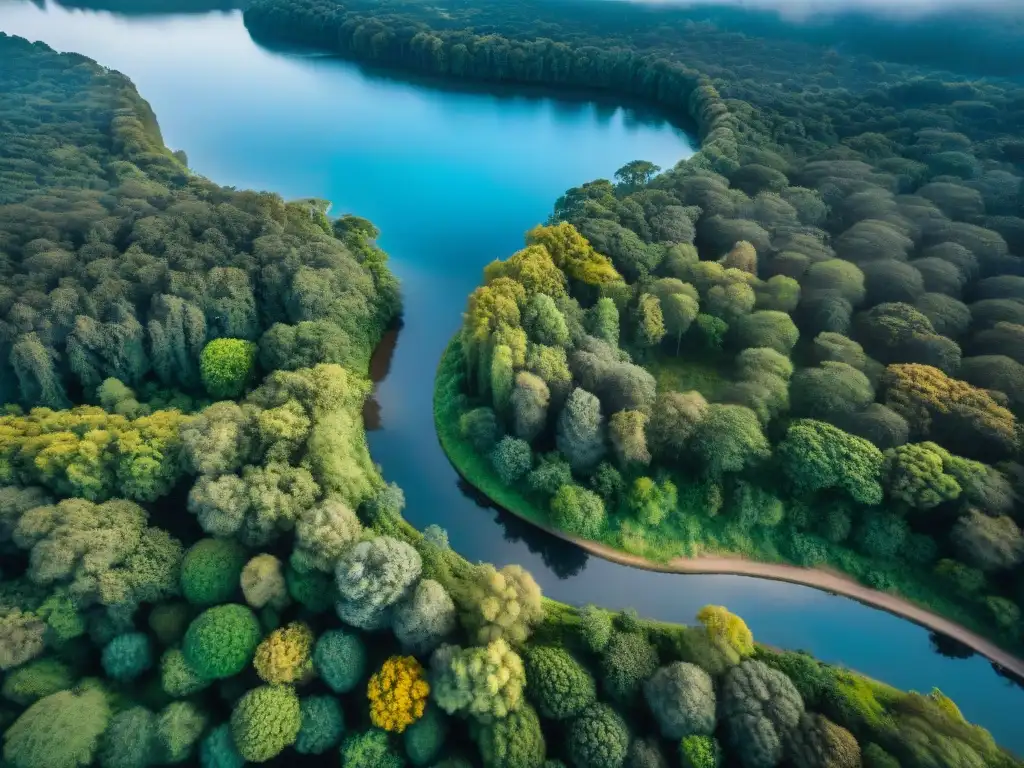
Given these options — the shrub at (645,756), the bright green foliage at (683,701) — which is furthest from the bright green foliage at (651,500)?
the shrub at (645,756)

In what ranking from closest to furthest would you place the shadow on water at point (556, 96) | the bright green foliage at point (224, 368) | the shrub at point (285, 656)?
the shrub at point (285, 656)
the bright green foliage at point (224, 368)
the shadow on water at point (556, 96)

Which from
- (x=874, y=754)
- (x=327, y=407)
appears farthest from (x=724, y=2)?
(x=874, y=754)

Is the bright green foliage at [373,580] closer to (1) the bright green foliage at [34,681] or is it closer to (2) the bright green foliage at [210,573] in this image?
(2) the bright green foliage at [210,573]

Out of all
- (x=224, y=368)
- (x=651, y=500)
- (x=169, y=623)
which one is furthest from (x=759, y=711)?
(x=224, y=368)

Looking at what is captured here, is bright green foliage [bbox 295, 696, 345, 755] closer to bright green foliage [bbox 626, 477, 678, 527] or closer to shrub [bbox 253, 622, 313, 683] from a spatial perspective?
shrub [bbox 253, 622, 313, 683]

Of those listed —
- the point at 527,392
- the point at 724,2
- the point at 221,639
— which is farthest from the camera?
the point at 724,2

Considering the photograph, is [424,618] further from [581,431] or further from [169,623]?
[581,431]

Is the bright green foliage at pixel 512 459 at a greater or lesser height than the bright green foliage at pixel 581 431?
lesser

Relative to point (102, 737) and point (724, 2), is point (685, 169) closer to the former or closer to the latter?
point (102, 737)
